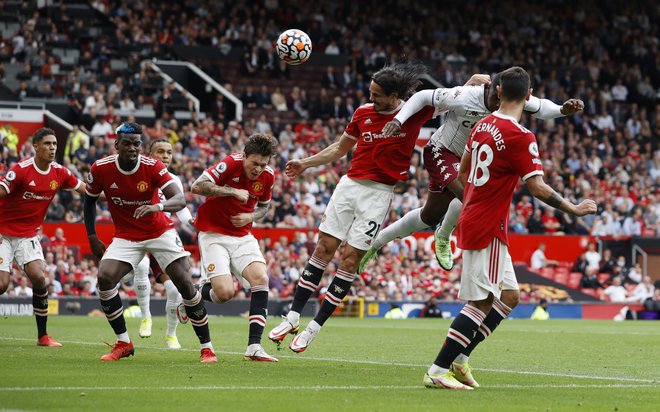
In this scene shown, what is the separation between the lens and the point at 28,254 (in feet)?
49.9

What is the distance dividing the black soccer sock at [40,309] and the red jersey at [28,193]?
0.81m

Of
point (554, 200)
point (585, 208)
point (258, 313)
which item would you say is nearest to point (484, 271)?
point (554, 200)

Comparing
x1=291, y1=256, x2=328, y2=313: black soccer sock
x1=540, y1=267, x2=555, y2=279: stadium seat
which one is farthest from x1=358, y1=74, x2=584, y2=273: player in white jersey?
x1=540, y1=267, x2=555, y2=279: stadium seat

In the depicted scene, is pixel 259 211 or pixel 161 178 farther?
pixel 259 211

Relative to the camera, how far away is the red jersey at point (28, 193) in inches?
591

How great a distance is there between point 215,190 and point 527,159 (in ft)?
13.6

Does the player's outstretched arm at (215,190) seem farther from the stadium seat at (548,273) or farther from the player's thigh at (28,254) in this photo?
the stadium seat at (548,273)

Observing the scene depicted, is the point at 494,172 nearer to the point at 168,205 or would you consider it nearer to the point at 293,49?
the point at 168,205

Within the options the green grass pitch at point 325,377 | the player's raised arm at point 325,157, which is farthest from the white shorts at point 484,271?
the player's raised arm at point 325,157

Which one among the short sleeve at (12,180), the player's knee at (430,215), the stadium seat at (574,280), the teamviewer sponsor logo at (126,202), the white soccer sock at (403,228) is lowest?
the stadium seat at (574,280)

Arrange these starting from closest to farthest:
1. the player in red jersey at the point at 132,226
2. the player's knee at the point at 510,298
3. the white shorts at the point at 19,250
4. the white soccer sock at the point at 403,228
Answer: the player's knee at the point at 510,298
the player in red jersey at the point at 132,226
the white soccer sock at the point at 403,228
the white shorts at the point at 19,250

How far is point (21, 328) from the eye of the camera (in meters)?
19.2

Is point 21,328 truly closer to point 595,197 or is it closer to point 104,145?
point 104,145

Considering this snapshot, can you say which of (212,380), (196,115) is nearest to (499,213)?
(212,380)
